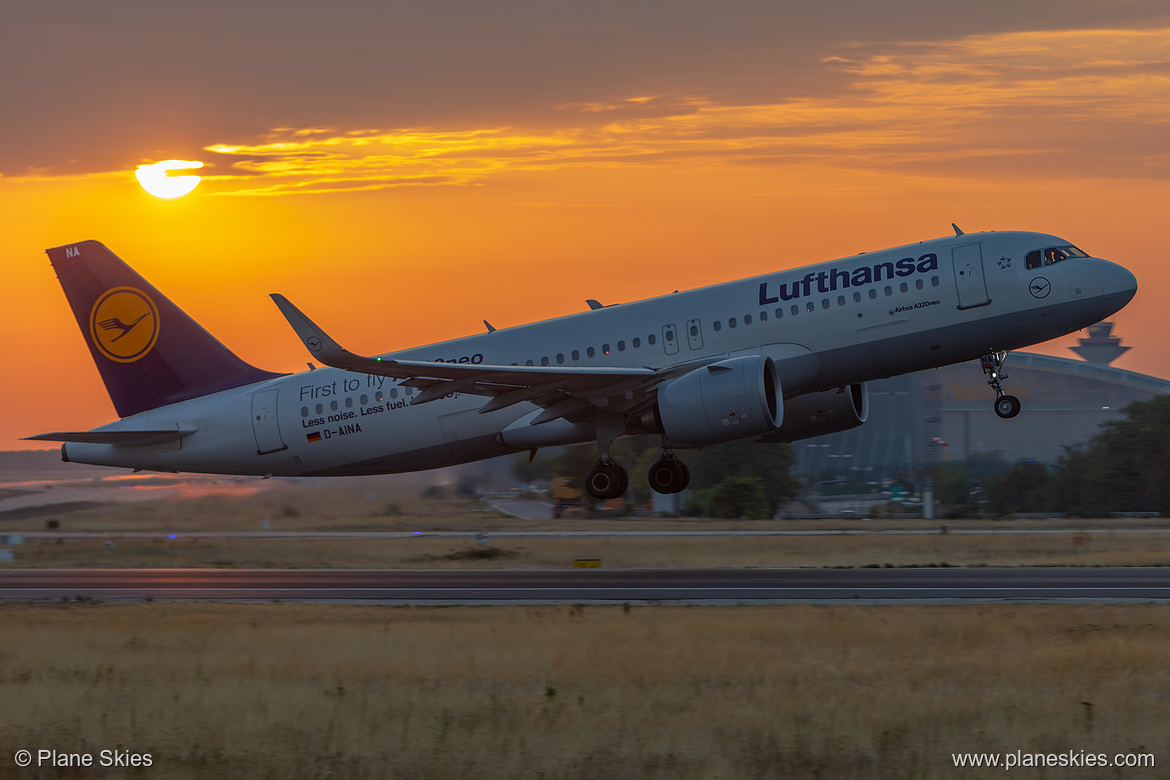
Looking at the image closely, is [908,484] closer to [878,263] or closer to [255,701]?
[878,263]

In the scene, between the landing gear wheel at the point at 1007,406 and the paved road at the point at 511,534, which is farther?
the paved road at the point at 511,534

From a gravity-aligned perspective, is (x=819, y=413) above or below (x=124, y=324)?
below

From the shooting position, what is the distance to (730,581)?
112 feet

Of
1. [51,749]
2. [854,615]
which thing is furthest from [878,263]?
[51,749]

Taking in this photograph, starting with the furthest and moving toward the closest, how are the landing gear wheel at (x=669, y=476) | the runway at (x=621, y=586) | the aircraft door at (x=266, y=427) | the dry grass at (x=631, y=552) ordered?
1. the dry grass at (x=631, y=552)
2. the aircraft door at (x=266, y=427)
3. the landing gear wheel at (x=669, y=476)
4. the runway at (x=621, y=586)

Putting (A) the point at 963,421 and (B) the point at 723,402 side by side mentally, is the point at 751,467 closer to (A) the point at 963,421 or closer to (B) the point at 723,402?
(A) the point at 963,421

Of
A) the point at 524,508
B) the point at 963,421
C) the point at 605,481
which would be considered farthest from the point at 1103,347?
the point at 605,481

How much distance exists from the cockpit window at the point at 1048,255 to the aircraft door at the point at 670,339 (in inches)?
313

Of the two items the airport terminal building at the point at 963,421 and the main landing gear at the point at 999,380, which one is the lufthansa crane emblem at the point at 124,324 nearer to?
the main landing gear at the point at 999,380

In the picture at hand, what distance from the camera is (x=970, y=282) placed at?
1125 inches

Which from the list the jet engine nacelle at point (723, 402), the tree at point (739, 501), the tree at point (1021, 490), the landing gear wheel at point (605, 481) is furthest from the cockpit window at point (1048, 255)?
the tree at point (1021, 490)

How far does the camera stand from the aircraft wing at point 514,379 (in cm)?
2642

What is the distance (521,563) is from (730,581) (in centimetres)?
1073

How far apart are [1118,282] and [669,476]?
1134 cm
